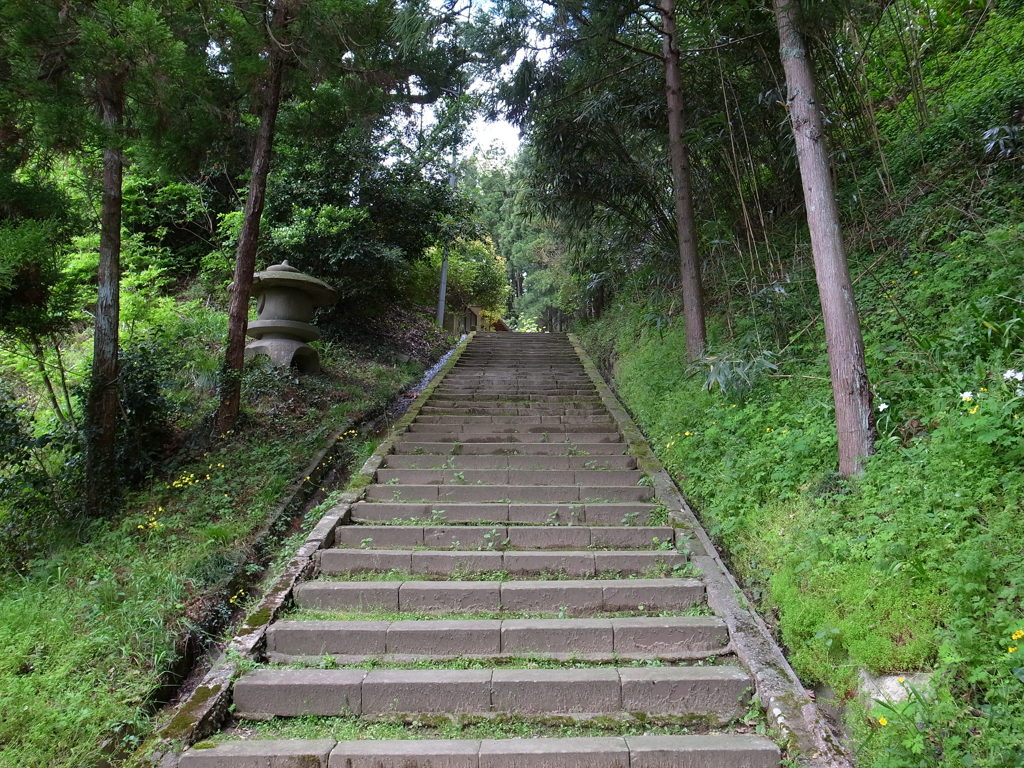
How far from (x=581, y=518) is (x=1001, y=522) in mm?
3021

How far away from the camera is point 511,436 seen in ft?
23.2

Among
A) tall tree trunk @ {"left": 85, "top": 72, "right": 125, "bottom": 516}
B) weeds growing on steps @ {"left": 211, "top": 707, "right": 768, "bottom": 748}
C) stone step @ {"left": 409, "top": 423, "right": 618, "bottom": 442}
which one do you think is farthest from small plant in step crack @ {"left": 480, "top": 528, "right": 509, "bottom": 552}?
tall tree trunk @ {"left": 85, "top": 72, "right": 125, "bottom": 516}

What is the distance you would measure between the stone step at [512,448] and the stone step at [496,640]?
2.89 m

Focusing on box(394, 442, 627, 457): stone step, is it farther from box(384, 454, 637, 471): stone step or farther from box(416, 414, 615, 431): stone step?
box(416, 414, 615, 431): stone step

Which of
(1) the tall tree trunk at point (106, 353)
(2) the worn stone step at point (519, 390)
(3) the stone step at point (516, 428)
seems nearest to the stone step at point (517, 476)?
(3) the stone step at point (516, 428)

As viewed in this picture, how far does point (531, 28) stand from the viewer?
6727mm

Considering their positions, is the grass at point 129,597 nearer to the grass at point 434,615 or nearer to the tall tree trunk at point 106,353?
the tall tree trunk at point 106,353

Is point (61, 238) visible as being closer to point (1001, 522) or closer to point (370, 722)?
point (370, 722)

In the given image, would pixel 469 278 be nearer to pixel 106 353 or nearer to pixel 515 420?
pixel 515 420

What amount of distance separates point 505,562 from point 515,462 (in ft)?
6.08

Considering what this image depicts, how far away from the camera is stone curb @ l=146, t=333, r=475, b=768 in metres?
2.99

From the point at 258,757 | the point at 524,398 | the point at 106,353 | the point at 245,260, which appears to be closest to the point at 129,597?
the point at 258,757

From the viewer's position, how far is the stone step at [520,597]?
406 cm

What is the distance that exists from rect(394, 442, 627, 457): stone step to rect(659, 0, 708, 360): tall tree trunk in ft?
5.52
